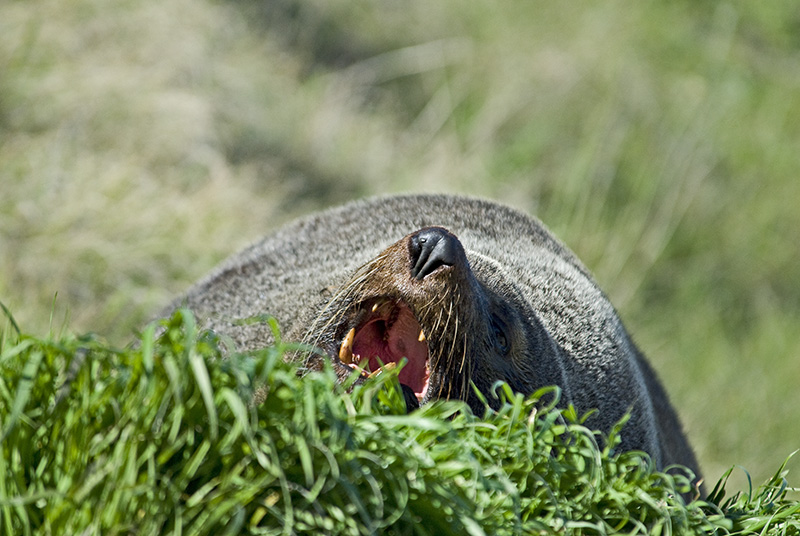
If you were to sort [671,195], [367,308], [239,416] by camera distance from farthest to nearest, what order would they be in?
1. [671,195]
2. [367,308]
3. [239,416]

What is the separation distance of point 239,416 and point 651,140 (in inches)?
296

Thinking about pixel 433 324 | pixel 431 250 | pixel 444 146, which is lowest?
pixel 433 324

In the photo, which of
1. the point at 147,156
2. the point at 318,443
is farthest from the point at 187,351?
the point at 147,156

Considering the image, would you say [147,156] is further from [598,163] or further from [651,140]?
[651,140]

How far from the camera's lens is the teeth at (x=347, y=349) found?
311 centimetres

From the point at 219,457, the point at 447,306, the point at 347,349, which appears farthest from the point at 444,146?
the point at 219,457

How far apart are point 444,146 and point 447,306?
17.1 feet

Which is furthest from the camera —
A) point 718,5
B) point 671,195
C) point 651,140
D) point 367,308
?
→ point 718,5

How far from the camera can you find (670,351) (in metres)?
7.23

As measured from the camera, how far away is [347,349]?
10.2 ft

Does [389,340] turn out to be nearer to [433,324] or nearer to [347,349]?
[347,349]

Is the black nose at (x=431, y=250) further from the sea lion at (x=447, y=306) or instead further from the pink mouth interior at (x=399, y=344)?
the pink mouth interior at (x=399, y=344)

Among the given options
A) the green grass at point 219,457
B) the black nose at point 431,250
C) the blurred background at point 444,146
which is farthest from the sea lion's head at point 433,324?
the blurred background at point 444,146

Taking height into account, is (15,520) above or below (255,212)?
below
